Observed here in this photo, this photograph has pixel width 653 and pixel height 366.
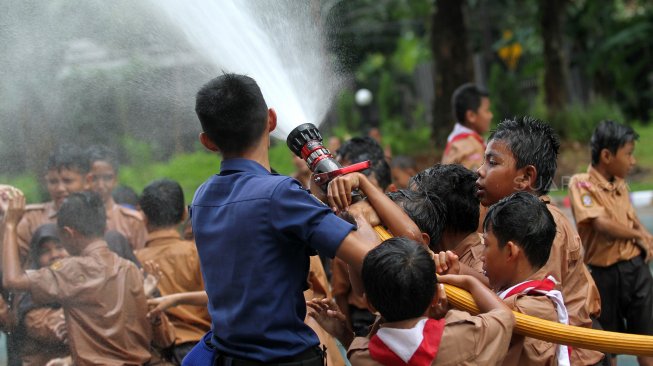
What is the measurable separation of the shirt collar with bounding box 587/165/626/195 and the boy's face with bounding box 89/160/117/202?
130 inches

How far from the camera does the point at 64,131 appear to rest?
5.55 metres

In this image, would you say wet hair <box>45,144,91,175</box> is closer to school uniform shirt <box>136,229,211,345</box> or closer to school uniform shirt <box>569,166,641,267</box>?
school uniform shirt <box>136,229,211,345</box>

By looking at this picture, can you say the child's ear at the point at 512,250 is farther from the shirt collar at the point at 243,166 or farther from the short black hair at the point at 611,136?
the short black hair at the point at 611,136

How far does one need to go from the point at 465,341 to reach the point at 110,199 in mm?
3597

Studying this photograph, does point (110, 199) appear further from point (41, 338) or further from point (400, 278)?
point (400, 278)

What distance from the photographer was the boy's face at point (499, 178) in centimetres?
361

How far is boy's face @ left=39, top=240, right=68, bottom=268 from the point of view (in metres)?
4.71

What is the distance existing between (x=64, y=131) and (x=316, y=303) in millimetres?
2748

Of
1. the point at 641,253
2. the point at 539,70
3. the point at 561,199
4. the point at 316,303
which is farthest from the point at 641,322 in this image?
the point at 539,70

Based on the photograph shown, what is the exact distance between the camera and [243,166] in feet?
9.15

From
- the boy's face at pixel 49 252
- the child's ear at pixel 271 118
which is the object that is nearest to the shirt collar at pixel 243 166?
the child's ear at pixel 271 118

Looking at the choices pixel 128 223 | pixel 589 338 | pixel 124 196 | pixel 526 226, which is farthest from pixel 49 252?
pixel 589 338

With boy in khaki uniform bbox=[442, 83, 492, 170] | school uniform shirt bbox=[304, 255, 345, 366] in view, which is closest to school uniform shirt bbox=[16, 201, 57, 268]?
school uniform shirt bbox=[304, 255, 345, 366]

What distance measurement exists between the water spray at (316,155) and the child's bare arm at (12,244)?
6.68 ft
